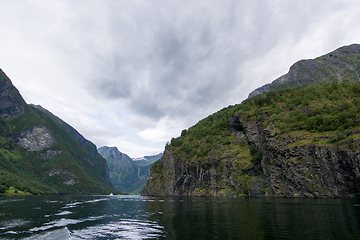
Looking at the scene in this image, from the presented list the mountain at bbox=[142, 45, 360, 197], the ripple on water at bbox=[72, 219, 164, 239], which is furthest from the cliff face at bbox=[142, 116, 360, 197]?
the ripple on water at bbox=[72, 219, 164, 239]

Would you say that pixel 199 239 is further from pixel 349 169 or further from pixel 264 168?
pixel 264 168

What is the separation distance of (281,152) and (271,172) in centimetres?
1017

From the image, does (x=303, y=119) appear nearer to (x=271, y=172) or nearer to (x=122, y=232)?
(x=271, y=172)

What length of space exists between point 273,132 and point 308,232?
2949 inches

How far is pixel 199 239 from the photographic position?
1355 centimetres

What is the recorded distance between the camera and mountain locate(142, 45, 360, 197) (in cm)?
5631

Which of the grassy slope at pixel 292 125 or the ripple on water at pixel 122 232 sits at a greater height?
the grassy slope at pixel 292 125

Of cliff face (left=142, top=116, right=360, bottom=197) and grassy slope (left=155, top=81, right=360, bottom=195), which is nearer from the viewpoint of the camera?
cliff face (left=142, top=116, right=360, bottom=197)

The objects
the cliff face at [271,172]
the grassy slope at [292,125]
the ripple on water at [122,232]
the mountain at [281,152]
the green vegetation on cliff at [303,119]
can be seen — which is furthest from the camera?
the grassy slope at [292,125]

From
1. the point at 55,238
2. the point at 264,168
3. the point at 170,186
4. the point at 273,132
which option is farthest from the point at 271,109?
the point at 55,238

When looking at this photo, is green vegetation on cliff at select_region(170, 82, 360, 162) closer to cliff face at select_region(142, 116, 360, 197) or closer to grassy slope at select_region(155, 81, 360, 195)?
grassy slope at select_region(155, 81, 360, 195)

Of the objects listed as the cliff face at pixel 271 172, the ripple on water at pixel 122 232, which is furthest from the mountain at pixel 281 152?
the ripple on water at pixel 122 232

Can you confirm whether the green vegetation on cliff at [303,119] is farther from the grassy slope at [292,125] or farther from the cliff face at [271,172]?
the cliff face at [271,172]

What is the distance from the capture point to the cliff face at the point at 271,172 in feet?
178
